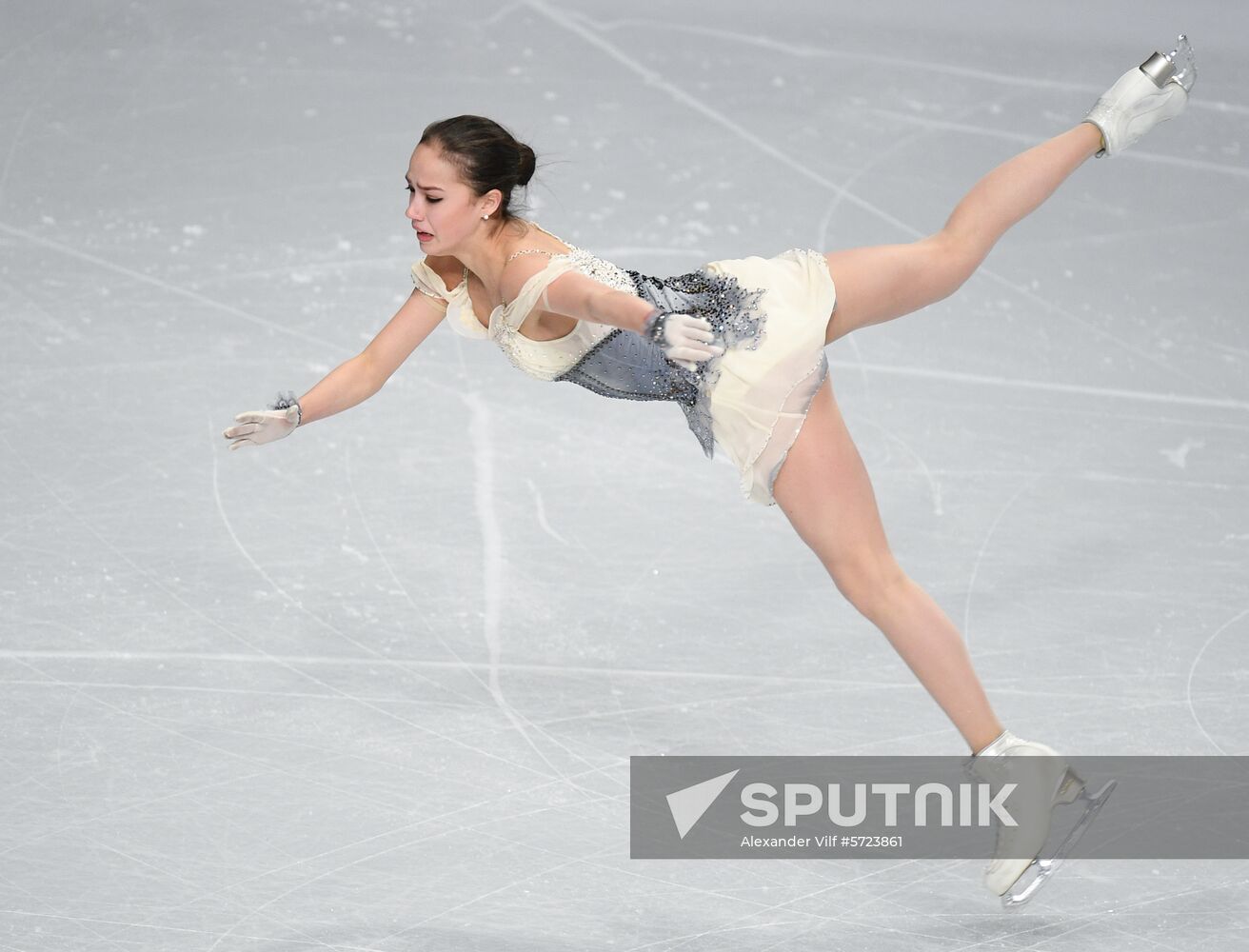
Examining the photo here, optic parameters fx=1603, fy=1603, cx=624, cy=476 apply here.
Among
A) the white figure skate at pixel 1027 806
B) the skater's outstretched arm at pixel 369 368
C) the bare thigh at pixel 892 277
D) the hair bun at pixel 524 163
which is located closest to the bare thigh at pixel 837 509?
the bare thigh at pixel 892 277

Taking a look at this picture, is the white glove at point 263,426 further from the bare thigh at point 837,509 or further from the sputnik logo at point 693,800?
the sputnik logo at point 693,800

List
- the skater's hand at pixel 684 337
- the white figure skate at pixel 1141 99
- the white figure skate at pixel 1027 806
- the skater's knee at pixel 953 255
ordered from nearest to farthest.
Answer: the skater's hand at pixel 684 337 → the white figure skate at pixel 1027 806 → the skater's knee at pixel 953 255 → the white figure skate at pixel 1141 99

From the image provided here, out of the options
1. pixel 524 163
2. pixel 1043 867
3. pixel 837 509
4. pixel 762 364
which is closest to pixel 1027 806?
pixel 1043 867

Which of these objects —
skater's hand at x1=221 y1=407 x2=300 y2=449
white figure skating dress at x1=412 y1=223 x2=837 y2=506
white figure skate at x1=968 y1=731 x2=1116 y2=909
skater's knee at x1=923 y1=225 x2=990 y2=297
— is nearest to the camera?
white figure skate at x1=968 y1=731 x2=1116 y2=909

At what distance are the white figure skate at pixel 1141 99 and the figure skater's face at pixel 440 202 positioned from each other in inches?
52.1

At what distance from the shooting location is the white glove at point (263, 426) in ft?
9.99

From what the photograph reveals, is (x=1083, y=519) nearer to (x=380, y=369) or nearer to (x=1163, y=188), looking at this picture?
(x=380, y=369)

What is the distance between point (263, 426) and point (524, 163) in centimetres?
70

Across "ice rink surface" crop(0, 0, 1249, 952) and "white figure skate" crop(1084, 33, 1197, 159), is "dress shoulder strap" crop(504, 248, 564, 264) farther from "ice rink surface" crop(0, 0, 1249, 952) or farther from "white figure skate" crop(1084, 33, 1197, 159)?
"white figure skate" crop(1084, 33, 1197, 159)

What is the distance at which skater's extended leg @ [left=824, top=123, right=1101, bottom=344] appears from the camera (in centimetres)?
310

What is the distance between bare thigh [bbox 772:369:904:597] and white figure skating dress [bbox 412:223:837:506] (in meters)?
0.04

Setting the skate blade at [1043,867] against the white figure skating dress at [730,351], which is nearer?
the skate blade at [1043,867]

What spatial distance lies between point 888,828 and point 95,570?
6.51 feet
